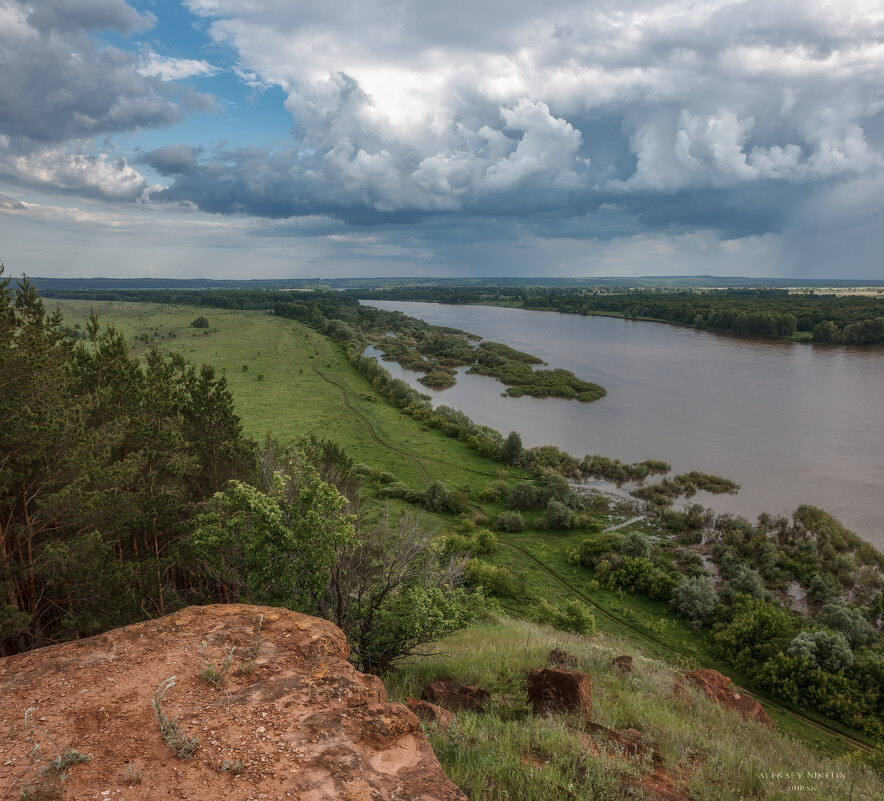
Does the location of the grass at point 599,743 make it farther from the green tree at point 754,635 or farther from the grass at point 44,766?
the green tree at point 754,635

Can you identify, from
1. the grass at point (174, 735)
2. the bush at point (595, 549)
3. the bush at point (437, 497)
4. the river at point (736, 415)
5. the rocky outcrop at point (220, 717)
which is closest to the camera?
the rocky outcrop at point (220, 717)

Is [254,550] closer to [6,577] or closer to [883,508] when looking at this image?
[6,577]

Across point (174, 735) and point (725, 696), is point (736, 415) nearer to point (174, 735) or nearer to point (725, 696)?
point (725, 696)

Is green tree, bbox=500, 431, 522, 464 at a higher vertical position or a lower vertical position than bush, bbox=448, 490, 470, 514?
higher

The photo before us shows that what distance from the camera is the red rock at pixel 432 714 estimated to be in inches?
258

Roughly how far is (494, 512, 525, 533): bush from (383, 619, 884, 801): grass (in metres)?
18.5

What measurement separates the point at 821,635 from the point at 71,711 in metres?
22.3

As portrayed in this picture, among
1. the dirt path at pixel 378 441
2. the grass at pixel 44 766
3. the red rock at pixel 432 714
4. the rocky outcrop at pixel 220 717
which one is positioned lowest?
the dirt path at pixel 378 441

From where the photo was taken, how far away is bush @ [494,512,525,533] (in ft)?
100

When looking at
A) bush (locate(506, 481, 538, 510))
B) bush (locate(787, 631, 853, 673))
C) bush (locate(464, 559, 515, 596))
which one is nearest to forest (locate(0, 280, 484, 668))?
bush (locate(464, 559, 515, 596))

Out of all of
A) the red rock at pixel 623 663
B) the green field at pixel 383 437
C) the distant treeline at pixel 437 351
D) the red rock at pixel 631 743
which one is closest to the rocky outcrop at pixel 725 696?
the red rock at pixel 623 663

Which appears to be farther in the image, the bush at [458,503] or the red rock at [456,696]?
the bush at [458,503]

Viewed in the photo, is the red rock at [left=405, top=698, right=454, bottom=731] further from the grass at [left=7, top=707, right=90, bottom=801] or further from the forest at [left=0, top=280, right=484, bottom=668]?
the grass at [left=7, top=707, right=90, bottom=801]

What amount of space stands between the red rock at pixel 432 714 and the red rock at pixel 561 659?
4.79 metres
